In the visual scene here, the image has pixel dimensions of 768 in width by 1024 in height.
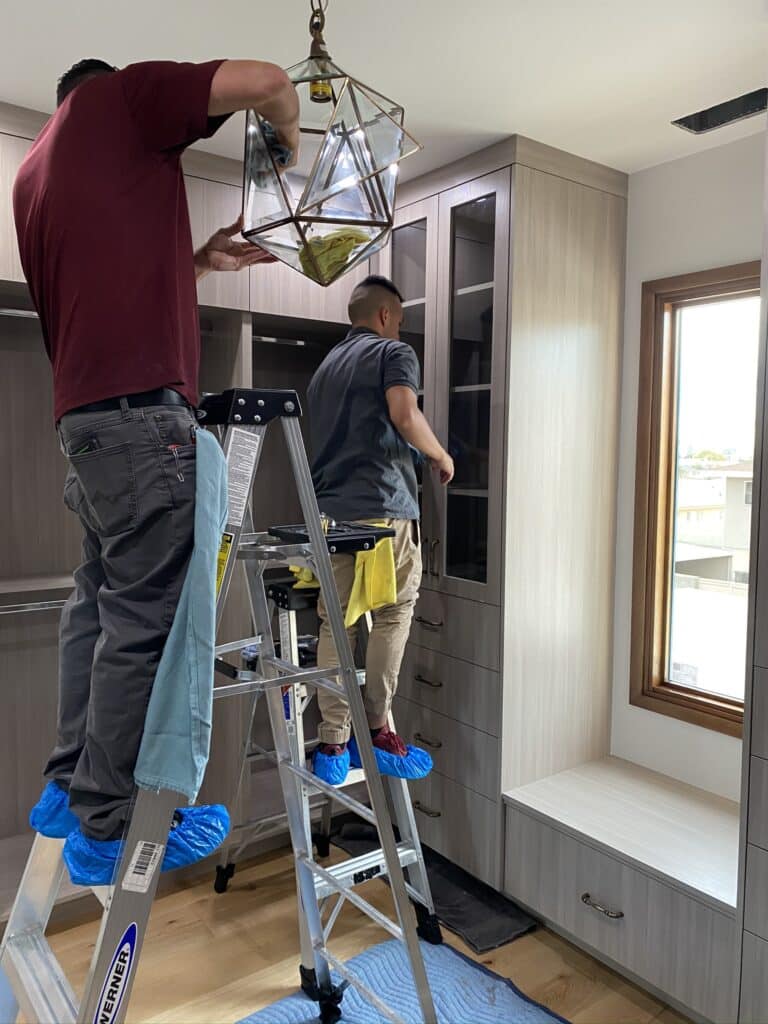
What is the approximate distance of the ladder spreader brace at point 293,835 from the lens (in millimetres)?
1229

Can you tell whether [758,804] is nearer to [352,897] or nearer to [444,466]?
[352,897]

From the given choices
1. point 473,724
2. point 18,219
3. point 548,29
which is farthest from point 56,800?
point 548,29

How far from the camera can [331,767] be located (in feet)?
7.29

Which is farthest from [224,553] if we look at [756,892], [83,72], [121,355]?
[756,892]

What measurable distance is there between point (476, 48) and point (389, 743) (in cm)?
181

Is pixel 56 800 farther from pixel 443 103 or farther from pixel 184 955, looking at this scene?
pixel 443 103

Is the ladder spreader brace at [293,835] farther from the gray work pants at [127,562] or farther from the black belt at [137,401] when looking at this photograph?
the black belt at [137,401]

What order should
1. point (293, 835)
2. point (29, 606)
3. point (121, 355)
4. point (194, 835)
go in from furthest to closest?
point (29, 606) → point (293, 835) → point (194, 835) → point (121, 355)

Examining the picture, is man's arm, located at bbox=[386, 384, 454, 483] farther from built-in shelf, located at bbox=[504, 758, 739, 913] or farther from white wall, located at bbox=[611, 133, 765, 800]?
built-in shelf, located at bbox=[504, 758, 739, 913]

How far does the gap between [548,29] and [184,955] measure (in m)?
2.57

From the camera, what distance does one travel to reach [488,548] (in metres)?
2.59

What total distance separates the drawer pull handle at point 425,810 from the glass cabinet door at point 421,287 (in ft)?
2.55

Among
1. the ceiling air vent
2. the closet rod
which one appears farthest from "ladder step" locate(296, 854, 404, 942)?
the ceiling air vent

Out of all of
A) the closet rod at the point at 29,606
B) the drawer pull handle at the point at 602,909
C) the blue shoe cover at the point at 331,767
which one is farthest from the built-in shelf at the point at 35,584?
the drawer pull handle at the point at 602,909
